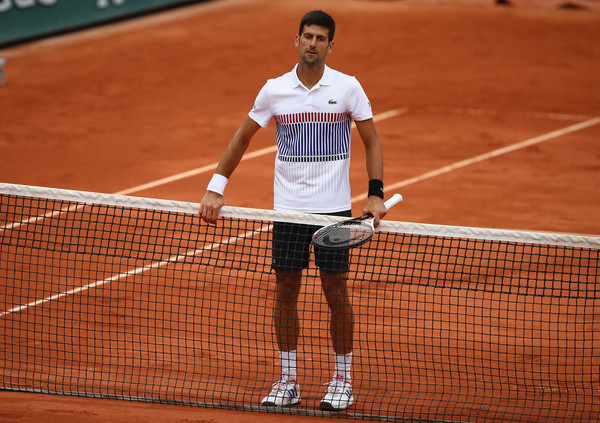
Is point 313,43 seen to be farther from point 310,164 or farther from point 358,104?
point 310,164

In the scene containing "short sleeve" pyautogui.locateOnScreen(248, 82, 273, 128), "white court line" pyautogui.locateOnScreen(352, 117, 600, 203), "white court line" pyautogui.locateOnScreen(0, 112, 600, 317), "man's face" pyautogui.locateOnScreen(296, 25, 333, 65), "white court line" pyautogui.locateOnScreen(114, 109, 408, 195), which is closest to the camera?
"man's face" pyautogui.locateOnScreen(296, 25, 333, 65)

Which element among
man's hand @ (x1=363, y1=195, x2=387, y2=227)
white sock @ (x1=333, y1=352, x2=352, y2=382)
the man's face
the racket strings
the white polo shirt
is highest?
the man's face

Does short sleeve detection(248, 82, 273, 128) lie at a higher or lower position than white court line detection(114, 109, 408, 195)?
higher

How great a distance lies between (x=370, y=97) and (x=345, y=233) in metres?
10.6

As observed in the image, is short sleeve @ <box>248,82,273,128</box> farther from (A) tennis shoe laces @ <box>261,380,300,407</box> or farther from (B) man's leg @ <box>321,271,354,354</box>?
(A) tennis shoe laces @ <box>261,380,300,407</box>

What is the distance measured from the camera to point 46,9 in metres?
19.7

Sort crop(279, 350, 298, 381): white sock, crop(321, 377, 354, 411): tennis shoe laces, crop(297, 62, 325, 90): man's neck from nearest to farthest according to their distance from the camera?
crop(297, 62, 325, 90): man's neck < crop(321, 377, 354, 411): tennis shoe laces < crop(279, 350, 298, 381): white sock

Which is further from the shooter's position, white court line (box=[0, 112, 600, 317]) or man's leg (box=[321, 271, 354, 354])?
white court line (box=[0, 112, 600, 317])

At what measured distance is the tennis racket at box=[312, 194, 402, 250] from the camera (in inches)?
195

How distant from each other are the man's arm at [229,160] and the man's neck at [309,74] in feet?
1.38

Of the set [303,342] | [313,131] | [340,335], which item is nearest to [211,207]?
[313,131]

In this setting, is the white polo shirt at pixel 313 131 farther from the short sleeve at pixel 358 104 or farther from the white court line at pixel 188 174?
the white court line at pixel 188 174

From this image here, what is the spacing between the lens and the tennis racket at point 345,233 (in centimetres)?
496

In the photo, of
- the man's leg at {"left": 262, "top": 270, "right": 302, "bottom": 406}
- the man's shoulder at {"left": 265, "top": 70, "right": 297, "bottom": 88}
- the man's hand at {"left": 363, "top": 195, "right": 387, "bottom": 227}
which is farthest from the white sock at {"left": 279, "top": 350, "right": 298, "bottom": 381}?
the man's shoulder at {"left": 265, "top": 70, "right": 297, "bottom": 88}
